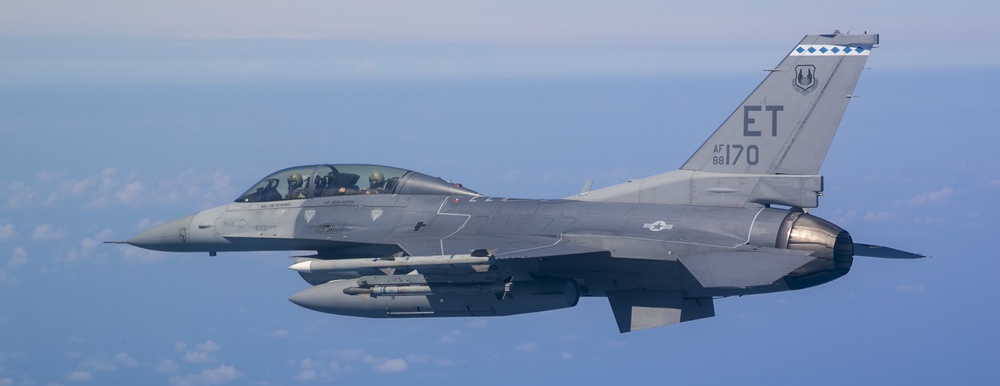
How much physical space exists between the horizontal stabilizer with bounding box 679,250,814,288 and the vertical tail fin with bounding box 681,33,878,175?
240cm

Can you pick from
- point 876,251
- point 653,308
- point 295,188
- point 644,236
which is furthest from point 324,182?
point 876,251

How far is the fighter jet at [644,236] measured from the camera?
68.4 ft

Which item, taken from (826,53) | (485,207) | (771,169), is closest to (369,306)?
(485,207)

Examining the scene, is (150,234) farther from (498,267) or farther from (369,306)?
(498,267)

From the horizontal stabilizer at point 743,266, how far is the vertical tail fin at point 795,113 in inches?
94.6

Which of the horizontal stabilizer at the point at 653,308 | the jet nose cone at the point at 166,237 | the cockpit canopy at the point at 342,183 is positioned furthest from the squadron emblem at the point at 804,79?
the jet nose cone at the point at 166,237

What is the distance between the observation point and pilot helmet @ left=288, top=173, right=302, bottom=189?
25156mm

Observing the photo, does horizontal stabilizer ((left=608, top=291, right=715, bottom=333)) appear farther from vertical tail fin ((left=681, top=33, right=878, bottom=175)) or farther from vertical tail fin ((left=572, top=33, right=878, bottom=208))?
vertical tail fin ((left=681, top=33, right=878, bottom=175))

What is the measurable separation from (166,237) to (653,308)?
30.8ft

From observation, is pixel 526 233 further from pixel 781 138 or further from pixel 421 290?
pixel 781 138

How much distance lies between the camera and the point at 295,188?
82.5 feet

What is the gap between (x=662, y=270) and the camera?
70.6 ft

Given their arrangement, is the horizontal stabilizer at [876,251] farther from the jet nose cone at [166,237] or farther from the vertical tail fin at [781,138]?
the jet nose cone at [166,237]

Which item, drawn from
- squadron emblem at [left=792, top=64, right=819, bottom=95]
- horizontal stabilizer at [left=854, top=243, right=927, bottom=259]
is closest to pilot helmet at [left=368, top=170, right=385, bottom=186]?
squadron emblem at [left=792, top=64, right=819, bottom=95]
